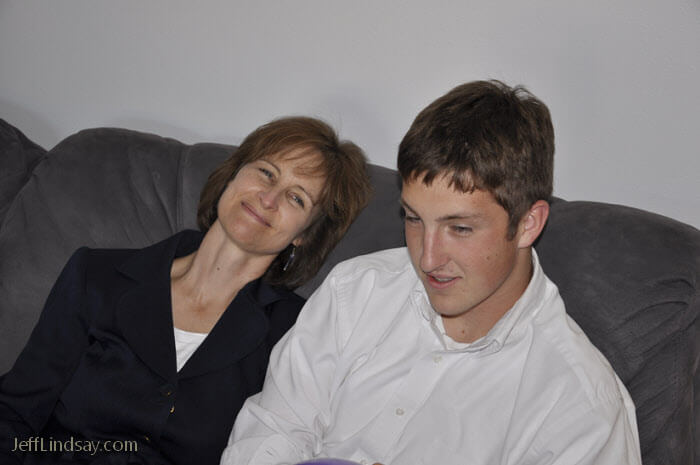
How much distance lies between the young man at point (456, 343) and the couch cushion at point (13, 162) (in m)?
1.01

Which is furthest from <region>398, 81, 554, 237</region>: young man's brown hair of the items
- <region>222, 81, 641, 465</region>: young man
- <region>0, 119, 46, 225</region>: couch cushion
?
<region>0, 119, 46, 225</region>: couch cushion

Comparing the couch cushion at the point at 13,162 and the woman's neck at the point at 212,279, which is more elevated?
the couch cushion at the point at 13,162

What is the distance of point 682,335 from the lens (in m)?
1.47

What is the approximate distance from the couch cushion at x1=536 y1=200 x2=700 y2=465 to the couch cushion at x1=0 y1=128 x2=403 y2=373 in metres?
0.60

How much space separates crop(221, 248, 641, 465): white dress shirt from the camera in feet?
4.39

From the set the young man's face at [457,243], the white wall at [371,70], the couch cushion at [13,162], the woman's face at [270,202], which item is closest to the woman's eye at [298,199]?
the woman's face at [270,202]

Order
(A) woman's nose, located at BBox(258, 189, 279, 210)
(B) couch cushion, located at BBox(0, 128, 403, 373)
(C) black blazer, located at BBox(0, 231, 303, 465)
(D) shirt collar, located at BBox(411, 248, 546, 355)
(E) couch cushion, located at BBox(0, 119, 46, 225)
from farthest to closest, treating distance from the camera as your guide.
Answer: (E) couch cushion, located at BBox(0, 119, 46, 225)
(B) couch cushion, located at BBox(0, 128, 403, 373)
(A) woman's nose, located at BBox(258, 189, 279, 210)
(C) black blazer, located at BBox(0, 231, 303, 465)
(D) shirt collar, located at BBox(411, 248, 546, 355)

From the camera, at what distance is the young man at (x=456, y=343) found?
1.32 m

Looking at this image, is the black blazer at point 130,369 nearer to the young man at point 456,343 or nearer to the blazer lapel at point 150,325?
the blazer lapel at point 150,325

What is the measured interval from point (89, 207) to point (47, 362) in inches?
18.1

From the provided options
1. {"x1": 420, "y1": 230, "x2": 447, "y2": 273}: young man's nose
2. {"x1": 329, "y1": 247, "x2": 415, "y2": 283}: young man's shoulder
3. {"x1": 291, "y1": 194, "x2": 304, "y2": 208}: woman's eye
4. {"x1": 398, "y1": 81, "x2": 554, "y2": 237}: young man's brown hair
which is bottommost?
{"x1": 329, "y1": 247, "x2": 415, "y2": 283}: young man's shoulder

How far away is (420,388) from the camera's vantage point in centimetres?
150

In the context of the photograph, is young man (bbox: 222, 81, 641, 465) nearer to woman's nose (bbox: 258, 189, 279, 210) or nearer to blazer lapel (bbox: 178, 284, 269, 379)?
blazer lapel (bbox: 178, 284, 269, 379)

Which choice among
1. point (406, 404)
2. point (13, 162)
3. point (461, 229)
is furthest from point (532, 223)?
point (13, 162)
